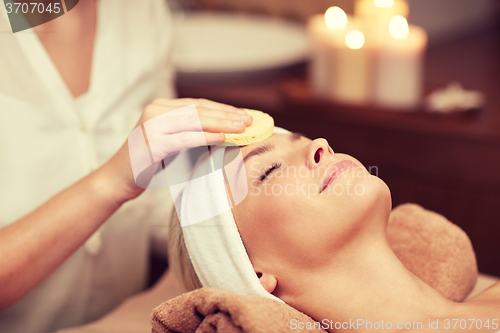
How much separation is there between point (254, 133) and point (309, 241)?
15 centimetres

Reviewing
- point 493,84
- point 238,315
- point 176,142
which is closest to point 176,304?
point 238,315

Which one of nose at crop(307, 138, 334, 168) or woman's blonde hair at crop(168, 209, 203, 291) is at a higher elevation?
nose at crop(307, 138, 334, 168)

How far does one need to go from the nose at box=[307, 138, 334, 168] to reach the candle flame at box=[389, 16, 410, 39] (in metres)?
0.56

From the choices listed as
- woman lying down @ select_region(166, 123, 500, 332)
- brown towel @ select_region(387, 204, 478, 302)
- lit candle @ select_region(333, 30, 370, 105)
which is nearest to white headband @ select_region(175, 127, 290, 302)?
woman lying down @ select_region(166, 123, 500, 332)

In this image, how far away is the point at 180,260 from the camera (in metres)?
0.63

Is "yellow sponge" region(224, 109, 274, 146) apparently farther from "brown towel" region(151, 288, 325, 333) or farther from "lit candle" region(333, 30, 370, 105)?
"lit candle" region(333, 30, 370, 105)

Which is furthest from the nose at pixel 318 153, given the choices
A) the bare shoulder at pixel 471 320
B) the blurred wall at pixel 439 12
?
the blurred wall at pixel 439 12

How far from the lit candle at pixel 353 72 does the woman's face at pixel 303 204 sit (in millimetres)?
532

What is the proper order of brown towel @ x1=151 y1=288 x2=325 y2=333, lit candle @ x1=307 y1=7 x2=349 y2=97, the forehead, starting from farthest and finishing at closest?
lit candle @ x1=307 y1=7 x2=349 y2=97
the forehead
brown towel @ x1=151 y1=288 x2=325 y2=333

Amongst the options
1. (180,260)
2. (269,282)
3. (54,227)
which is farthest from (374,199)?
(54,227)

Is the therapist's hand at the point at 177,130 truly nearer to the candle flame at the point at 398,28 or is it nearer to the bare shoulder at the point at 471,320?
the bare shoulder at the point at 471,320

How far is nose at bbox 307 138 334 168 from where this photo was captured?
22.1 inches

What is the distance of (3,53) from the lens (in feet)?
2.31

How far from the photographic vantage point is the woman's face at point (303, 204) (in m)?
0.54
